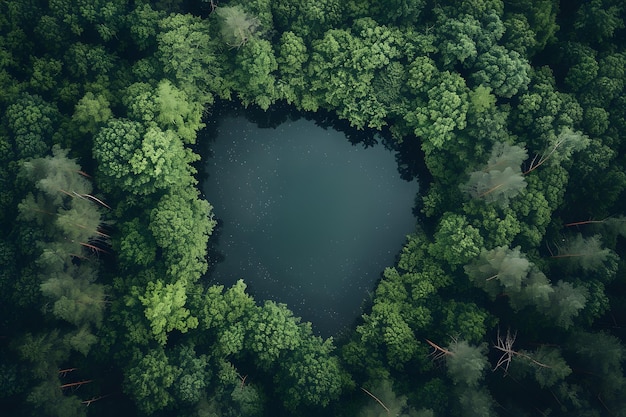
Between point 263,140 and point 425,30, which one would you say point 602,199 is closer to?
point 425,30

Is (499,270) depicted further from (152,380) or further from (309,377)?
(152,380)

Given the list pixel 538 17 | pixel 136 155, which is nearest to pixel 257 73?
pixel 136 155

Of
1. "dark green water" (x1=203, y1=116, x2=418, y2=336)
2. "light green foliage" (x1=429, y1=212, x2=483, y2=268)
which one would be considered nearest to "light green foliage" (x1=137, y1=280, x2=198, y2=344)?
"dark green water" (x1=203, y1=116, x2=418, y2=336)

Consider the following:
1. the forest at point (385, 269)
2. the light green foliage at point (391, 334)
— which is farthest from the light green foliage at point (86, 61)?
the light green foliage at point (391, 334)

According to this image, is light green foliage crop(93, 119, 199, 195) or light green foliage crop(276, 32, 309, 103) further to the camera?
light green foliage crop(276, 32, 309, 103)

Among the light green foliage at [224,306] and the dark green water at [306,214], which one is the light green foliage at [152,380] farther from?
the dark green water at [306,214]

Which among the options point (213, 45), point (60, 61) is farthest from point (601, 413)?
point (60, 61)

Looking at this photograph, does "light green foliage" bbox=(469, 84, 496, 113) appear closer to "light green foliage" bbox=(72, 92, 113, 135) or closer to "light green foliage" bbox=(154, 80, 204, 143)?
"light green foliage" bbox=(154, 80, 204, 143)
